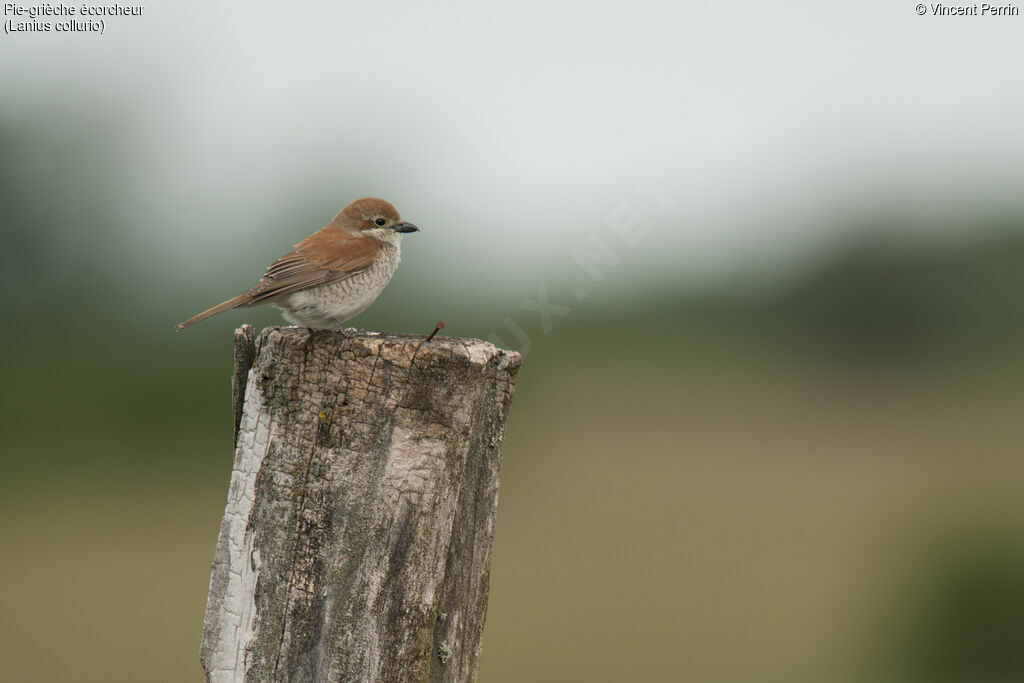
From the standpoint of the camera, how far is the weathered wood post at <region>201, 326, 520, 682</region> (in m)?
3.20

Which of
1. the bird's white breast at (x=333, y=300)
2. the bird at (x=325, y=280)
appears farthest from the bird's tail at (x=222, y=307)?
the bird's white breast at (x=333, y=300)

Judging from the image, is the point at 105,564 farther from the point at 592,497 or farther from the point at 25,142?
the point at 592,497

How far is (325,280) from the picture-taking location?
5.26 m

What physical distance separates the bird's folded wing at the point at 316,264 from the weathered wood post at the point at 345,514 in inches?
68.2

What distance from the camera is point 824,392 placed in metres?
30.8

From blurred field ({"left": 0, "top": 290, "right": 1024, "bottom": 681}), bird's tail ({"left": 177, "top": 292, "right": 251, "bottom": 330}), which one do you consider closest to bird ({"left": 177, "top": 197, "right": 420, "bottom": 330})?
bird's tail ({"left": 177, "top": 292, "right": 251, "bottom": 330})

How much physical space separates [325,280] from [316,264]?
11cm

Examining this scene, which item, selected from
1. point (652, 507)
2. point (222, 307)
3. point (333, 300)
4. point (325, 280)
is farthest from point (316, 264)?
point (652, 507)

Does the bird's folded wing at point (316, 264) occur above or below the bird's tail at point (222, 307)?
above

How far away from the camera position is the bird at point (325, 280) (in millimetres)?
5145

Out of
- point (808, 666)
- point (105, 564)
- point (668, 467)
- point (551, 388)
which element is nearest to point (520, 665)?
point (808, 666)

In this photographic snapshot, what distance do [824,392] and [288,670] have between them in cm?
2935

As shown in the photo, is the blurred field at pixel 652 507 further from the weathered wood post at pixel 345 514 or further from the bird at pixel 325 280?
the weathered wood post at pixel 345 514

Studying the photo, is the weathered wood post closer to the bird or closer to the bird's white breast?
the bird
